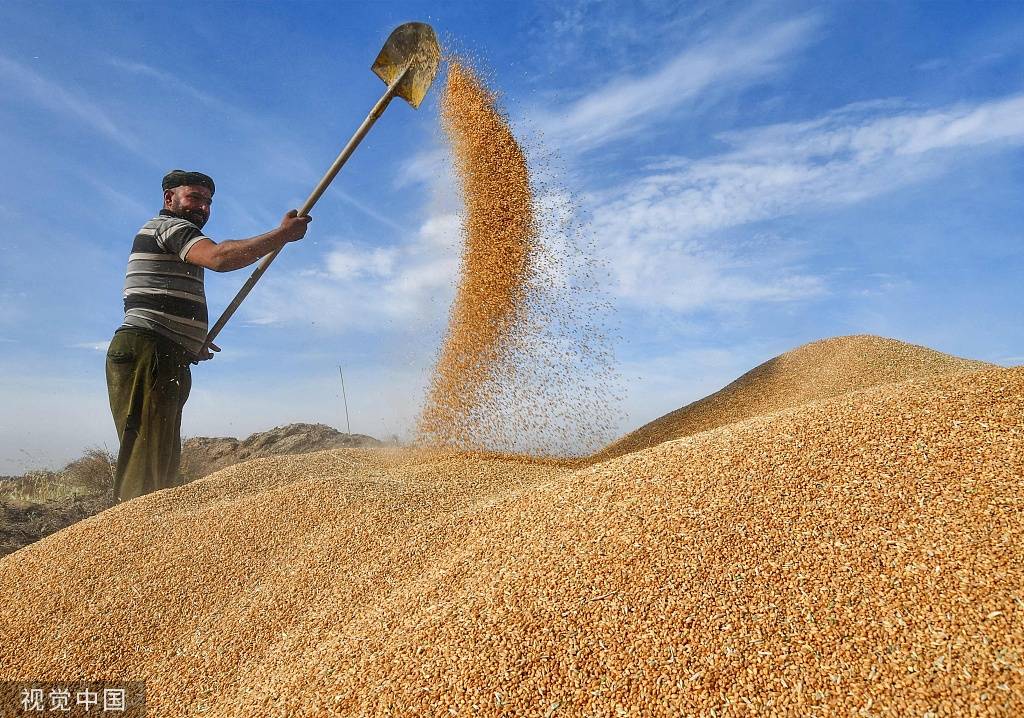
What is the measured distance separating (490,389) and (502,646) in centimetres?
262

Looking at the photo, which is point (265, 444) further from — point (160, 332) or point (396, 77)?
point (396, 77)

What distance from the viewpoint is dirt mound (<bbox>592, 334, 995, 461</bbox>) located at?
4.68 m

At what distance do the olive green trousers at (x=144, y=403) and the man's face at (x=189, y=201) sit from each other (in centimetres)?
68

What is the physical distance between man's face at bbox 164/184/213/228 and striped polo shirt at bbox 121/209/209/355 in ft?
0.21

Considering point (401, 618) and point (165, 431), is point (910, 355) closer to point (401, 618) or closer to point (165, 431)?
point (401, 618)

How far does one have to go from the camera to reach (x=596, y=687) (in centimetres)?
151

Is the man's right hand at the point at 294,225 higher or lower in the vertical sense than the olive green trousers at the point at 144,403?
higher

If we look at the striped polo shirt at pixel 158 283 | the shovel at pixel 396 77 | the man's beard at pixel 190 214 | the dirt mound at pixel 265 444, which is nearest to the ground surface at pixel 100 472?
the dirt mound at pixel 265 444

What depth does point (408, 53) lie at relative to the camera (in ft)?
12.8

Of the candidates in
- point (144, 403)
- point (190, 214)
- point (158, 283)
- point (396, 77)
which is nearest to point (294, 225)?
point (190, 214)

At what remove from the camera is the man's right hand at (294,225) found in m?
3.48

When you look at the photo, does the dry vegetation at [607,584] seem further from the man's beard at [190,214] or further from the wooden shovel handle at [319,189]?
the man's beard at [190,214]

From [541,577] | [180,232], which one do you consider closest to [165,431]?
[180,232]

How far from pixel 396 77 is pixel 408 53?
0.57 ft
